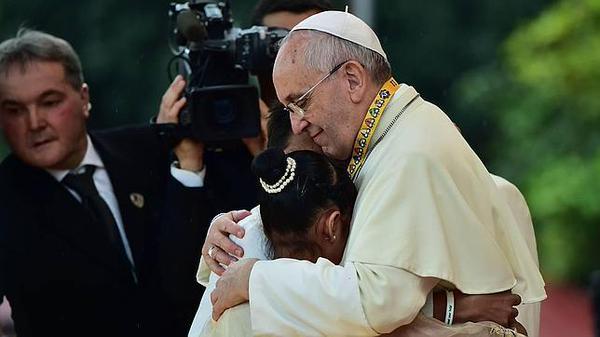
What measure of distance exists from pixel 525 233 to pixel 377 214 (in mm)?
1015

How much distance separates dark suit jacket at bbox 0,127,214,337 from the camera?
5891 millimetres

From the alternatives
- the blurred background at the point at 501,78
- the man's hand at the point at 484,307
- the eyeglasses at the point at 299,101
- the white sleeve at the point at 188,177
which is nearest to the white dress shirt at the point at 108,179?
the white sleeve at the point at 188,177

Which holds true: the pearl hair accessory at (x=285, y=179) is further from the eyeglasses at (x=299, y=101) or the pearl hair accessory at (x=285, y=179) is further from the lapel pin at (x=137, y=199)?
the lapel pin at (x=137, y=199)

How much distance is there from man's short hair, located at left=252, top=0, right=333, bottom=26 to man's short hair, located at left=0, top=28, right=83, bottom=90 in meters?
0.76

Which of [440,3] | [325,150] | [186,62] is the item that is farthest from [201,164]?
[440,3]

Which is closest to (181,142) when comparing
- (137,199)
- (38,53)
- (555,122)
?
(137,199)

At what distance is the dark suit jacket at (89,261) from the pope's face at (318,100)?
4.91ft

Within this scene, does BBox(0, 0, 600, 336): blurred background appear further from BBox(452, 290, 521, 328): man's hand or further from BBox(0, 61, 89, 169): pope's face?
BBox(452, 290, 521, 328): man's hand

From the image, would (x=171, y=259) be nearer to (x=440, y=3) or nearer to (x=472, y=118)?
(x=472, y=118)

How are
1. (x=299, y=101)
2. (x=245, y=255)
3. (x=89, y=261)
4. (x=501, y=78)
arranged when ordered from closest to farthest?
1. (x=299, y=101)
2. (x=245, y=255)
3. (x=89, y=261)
4. (x=501, y=78)

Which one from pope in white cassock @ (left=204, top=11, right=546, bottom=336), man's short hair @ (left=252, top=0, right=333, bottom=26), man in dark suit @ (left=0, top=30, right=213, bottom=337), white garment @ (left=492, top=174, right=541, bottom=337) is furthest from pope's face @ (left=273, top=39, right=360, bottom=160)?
man's short hair @ (left=252, top=0, right=333, bottom=26)

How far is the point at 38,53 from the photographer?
20.2ft

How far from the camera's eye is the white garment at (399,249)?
4.21 metres

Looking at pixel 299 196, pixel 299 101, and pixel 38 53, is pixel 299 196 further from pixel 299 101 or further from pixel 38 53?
pixel 38 53
